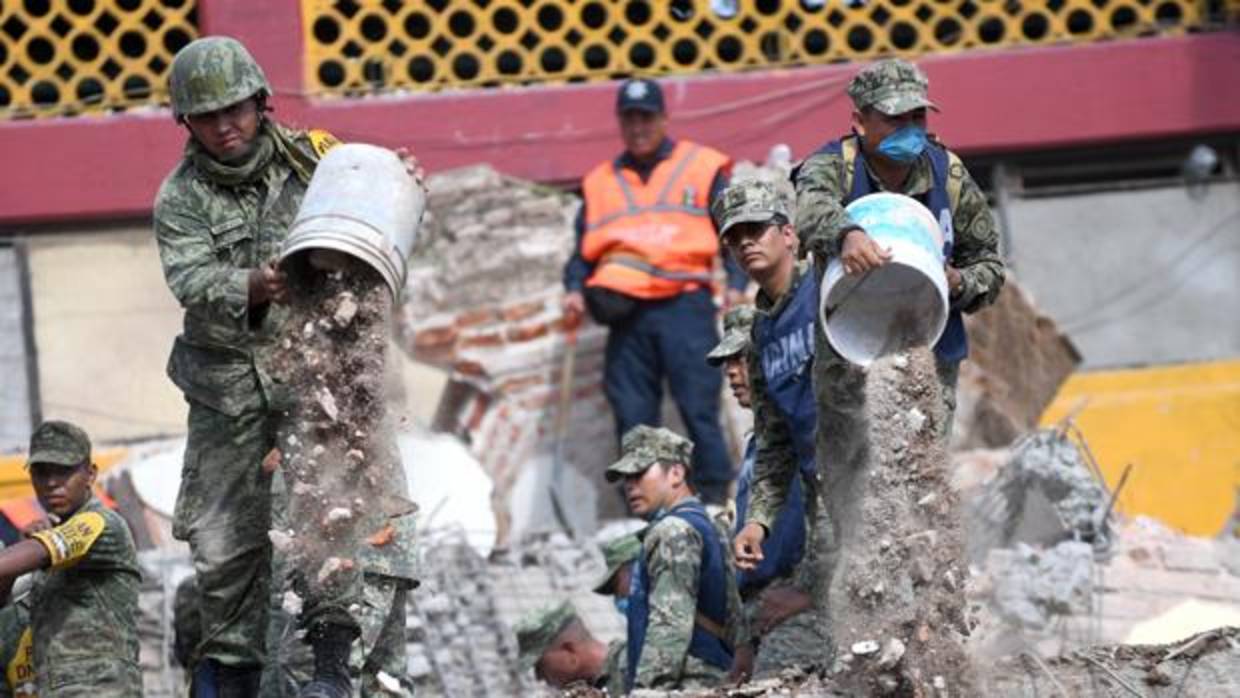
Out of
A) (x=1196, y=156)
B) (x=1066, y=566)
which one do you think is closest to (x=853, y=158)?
(x=1066, y=566)

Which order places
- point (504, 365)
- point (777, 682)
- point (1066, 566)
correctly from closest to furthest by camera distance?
point (777, 682)
point (1066, 566)
point (504, 365)

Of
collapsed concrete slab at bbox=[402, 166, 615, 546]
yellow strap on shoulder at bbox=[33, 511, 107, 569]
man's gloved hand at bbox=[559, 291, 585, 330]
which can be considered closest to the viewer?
yellow strap on shoulder at bbox=[33, 511, 107, 569]

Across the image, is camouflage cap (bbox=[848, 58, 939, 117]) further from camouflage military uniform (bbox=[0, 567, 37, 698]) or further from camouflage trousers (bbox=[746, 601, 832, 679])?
camouflage military uniform (bbox=[0, 567, 37, 698])

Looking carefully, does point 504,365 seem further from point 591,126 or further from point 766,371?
point 766,371

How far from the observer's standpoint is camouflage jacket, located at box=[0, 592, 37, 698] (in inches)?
462

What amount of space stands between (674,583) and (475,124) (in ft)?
19.4

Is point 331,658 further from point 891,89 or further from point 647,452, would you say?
point 891,89

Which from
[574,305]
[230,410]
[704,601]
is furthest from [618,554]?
[574,305]

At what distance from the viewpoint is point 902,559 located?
9961 mm

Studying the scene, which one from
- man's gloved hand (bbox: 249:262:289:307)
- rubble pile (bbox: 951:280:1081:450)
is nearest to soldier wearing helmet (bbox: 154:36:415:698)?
man's gloved hand (bbox: 249:262:289:307)

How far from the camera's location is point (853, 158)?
408 inches

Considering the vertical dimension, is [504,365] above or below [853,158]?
below

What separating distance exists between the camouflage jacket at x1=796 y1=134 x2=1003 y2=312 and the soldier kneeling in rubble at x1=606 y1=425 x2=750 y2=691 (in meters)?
1.23

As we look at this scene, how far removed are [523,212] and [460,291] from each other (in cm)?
46
